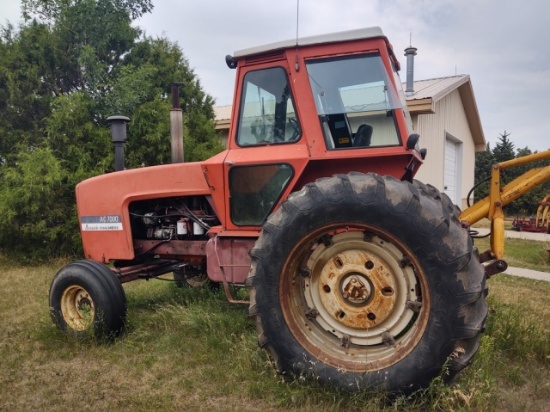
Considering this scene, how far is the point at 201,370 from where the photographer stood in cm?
315

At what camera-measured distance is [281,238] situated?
9.11ft

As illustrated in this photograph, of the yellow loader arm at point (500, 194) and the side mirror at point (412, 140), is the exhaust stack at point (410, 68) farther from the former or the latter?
the side mirror at point (412, 140)

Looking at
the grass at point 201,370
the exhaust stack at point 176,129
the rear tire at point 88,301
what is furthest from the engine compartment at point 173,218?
the grass at point 201,370

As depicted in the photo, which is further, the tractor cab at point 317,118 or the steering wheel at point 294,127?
the steering wheel at point 294,127

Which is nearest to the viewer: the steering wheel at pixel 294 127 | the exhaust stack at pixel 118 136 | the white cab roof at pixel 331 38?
the white cab roof at pixel 331 38

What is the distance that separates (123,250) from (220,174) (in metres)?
1.46

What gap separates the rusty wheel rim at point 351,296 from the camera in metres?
2.75

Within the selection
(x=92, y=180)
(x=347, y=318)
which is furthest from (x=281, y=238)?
(x=92, y=180)

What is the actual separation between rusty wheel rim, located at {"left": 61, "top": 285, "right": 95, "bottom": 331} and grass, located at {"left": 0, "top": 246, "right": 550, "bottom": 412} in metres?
0.15

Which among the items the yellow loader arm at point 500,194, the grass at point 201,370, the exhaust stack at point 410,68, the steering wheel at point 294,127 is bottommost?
the grass at point 201,370

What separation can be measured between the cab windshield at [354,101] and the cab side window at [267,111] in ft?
0.75

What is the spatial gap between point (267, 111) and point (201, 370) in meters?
1.99

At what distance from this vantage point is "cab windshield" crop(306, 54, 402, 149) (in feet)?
10.4

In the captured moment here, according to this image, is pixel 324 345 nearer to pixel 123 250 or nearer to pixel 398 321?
pixel 398 321
